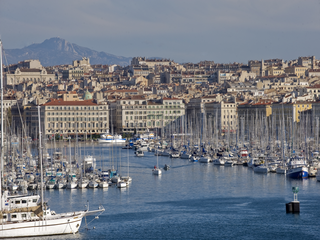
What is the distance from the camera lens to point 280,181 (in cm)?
3522

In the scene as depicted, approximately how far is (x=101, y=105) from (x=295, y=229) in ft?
188

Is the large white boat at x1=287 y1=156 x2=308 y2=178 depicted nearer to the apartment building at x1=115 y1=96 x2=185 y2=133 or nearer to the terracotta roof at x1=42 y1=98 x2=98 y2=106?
the apartment building at x1=115 y1=96 x2=185 y2=133

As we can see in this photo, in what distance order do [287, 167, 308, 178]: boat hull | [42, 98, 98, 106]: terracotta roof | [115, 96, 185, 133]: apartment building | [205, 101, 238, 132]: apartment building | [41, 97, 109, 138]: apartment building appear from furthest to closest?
[115, 96, 185, 133]: apartment building → [42, 98, 98, 106]: terracotta roof → [205, 101, 238, 132]: apartment building → [41, 97, 109, 138]: apartment building → [287, 167, 308, 178]: boat hull

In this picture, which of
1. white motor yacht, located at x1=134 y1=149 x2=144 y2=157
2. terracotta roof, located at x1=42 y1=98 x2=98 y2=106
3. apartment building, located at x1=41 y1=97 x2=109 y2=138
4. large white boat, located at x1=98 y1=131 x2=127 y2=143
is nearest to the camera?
white motor yacht, located at x1=134 y1=149 x2=144 y2=157

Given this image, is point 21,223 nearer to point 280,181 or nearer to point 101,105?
point 280,181

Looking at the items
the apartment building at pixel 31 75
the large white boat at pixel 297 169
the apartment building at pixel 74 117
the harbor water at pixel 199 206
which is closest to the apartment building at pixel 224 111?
the apartment building at pixel 74 117

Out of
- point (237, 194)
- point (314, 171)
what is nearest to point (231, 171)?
point (314, 171)

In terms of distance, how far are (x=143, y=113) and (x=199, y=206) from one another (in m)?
52.7

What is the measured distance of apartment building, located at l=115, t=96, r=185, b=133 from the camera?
7988cm

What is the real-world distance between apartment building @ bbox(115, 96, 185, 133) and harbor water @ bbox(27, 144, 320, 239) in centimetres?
3953

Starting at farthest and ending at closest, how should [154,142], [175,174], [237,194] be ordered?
[154,142] → [175,174] → [237,194]

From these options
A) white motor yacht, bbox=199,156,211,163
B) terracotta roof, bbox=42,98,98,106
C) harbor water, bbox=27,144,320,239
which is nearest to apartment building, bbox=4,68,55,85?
terracotta roof, bbox=42,98,98,106

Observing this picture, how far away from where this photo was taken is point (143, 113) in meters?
A: 81.0

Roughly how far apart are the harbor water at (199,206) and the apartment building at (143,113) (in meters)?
39.5
